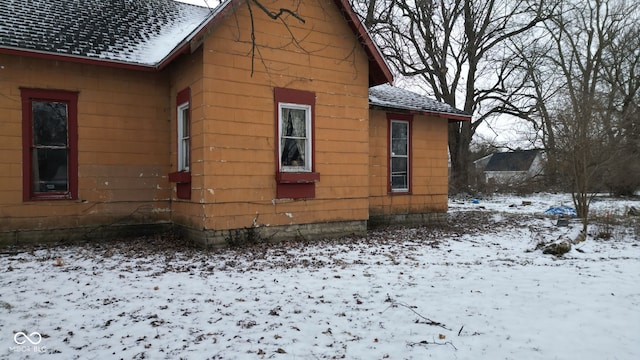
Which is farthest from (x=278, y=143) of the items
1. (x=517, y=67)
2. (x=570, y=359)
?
(x=517, y=67)

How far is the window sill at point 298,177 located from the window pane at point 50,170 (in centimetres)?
443

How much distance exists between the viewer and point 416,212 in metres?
12.3

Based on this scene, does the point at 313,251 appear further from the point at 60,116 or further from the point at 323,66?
the point at 60,116

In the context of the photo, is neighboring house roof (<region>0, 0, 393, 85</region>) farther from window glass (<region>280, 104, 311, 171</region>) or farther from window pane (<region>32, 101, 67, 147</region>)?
window glass (<region>280, 104, 311, 171</region>)

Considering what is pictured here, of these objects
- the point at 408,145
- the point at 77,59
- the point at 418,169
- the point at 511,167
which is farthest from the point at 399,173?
the point at 511,167

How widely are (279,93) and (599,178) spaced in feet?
32.5

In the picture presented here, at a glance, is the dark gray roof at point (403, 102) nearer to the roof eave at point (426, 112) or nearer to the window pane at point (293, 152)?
the roof eave at point (426, 112)

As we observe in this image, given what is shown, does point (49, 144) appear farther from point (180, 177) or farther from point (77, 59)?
point (180, 177)

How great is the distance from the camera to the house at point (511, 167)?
29.4 m

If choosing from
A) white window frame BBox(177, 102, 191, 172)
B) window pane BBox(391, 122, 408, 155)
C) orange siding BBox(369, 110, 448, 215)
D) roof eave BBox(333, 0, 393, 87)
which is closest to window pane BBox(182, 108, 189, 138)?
white window frame BBox(177, 102, 191, 172)

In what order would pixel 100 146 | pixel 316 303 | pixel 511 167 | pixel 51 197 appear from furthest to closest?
pixel 511 167 < pixel 100 146 < pixel 51 197 < pixel 316 303

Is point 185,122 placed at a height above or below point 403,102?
below

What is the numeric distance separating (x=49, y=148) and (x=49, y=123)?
51 centimetres

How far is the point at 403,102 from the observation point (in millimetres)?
12109
